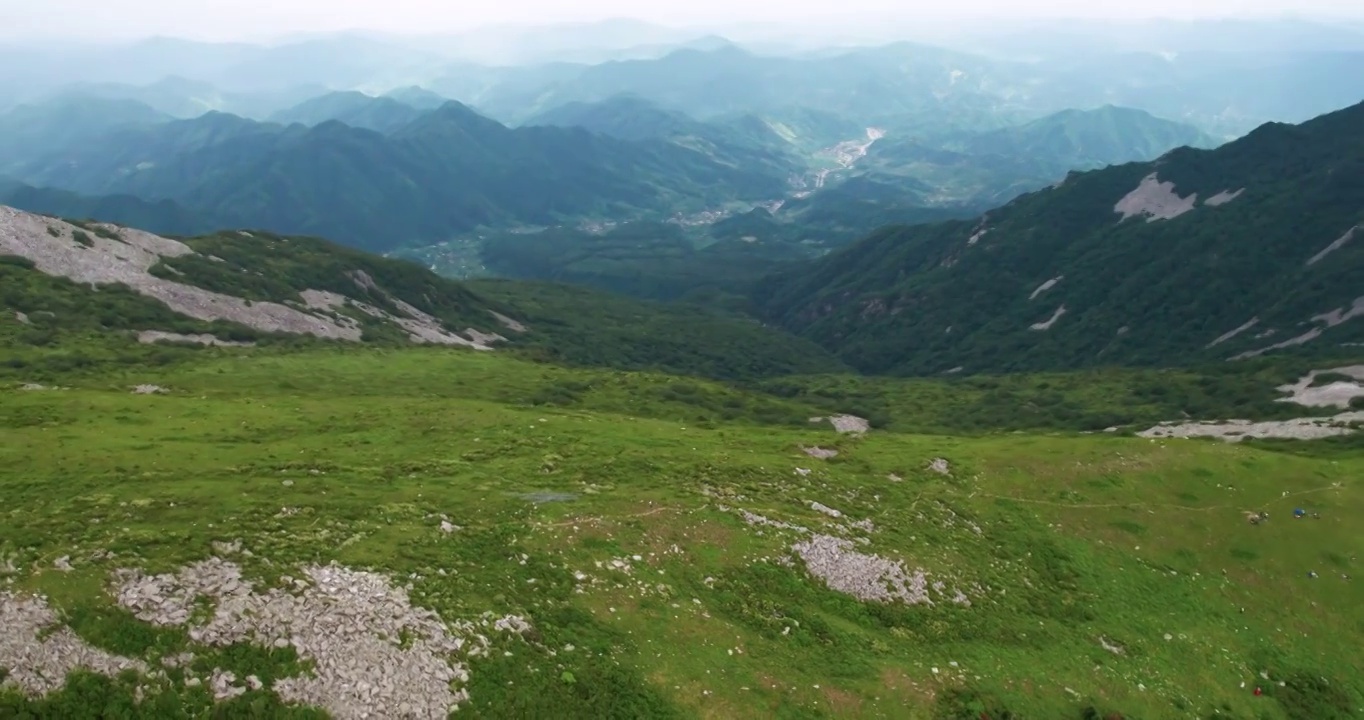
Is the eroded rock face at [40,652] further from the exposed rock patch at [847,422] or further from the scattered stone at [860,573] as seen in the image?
the exposed rock patch at [847,422]

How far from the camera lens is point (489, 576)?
129 ft

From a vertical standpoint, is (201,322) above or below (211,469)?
below

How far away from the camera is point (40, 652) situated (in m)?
28.5

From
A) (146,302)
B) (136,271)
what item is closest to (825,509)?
(146,302)

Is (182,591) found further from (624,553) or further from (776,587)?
(776,587)

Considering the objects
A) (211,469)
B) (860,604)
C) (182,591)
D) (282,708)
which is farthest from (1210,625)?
(211,469)

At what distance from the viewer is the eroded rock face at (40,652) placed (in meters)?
27.6

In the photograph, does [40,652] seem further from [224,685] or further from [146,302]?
[146,302]

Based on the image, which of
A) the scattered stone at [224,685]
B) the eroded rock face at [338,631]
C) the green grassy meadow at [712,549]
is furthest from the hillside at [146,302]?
the scattered stone at [224,685]

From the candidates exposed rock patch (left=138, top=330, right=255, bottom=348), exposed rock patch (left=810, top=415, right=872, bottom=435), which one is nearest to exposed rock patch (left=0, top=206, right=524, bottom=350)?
exposed rock patch (left=138, top=330, right=255, bottom=348)

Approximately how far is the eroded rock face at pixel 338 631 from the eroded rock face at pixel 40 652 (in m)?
2.19

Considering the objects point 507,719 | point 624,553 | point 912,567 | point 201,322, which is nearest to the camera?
point 507,719

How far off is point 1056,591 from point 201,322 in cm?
13189

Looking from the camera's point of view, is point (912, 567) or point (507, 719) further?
point (912, 567)
